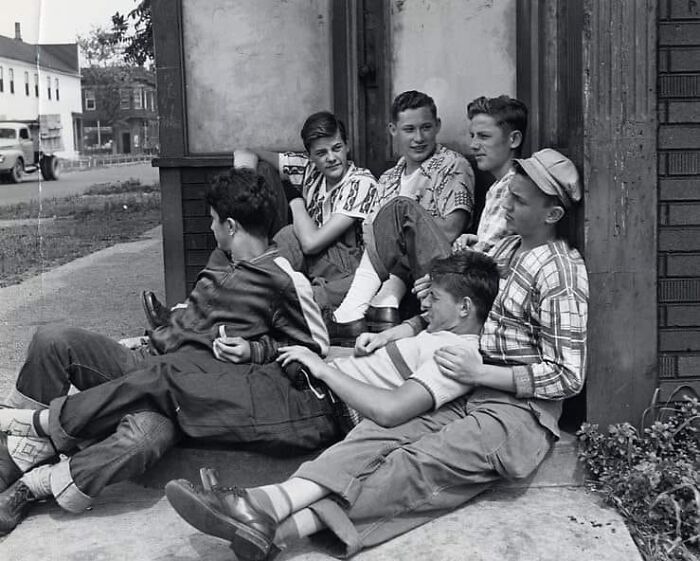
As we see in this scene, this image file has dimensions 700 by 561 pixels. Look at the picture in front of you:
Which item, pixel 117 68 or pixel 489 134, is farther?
pixel 117 68

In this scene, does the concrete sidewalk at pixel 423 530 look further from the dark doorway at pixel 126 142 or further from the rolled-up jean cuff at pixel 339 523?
the dark doorway at pixel 126 142

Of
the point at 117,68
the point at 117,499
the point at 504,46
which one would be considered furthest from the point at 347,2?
the point at 117,68

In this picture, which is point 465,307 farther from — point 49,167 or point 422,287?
point 49,167

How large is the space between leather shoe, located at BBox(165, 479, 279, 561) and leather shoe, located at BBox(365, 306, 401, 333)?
4.72 ft

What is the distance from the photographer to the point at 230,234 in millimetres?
3762

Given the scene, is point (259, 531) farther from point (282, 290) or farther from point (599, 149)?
point (599, 149)

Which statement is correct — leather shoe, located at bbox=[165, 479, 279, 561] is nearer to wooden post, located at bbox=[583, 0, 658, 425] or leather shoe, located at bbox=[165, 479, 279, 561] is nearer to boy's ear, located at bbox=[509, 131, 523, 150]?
wooden post, located at bbox=[583, 0, 658, 425]

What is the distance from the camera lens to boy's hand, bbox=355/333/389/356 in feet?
12.2

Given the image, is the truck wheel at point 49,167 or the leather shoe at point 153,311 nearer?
the leather shoe at point 153,311

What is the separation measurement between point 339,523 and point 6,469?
4.34ft

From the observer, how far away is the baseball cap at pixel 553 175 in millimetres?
3527

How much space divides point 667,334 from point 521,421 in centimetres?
78

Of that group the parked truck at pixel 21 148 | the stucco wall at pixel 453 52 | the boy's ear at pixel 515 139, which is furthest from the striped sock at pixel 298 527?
the parked truck at pixel 21 148

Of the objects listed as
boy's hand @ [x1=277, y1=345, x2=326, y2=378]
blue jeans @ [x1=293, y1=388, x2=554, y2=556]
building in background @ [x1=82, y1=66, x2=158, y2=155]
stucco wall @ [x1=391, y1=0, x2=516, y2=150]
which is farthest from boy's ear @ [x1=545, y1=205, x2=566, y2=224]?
building in background @ [x1=82, y1=66, x2=158, y2=155]
